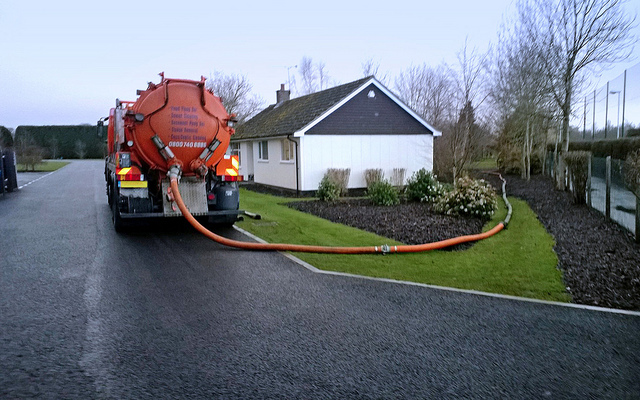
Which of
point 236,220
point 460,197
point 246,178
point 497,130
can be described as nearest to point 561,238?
point 460,197

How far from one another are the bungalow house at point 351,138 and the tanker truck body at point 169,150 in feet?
33.2

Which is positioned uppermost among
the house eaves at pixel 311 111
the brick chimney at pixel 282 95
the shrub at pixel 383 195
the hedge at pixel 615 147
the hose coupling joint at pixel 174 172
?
the brick chimney at pixel 282 95

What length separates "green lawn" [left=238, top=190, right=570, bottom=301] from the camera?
24.8 feet

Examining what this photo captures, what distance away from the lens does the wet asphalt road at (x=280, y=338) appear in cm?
422

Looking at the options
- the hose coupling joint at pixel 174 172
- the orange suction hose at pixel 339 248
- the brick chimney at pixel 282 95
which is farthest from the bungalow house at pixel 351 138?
the orange suction hose at pixel 339 248

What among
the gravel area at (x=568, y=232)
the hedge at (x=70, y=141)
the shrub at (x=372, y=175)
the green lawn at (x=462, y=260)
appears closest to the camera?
the gravel area at (x=568, y=232)

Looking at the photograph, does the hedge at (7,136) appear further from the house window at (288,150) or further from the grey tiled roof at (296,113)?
the house window at (288,150)

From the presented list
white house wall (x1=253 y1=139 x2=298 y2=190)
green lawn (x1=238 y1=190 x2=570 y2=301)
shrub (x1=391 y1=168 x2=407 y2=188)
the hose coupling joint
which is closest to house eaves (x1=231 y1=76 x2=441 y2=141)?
white house wall (x1=253 y1=139 x2=298 y2=190)

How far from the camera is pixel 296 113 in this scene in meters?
25.9

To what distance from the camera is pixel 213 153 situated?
39.2 ft

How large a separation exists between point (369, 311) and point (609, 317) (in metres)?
2.71

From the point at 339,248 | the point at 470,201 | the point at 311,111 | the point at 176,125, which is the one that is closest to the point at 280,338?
the point at 339,248

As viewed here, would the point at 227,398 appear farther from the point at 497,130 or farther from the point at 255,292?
the point at 497,130

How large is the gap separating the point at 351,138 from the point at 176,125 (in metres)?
12.6
